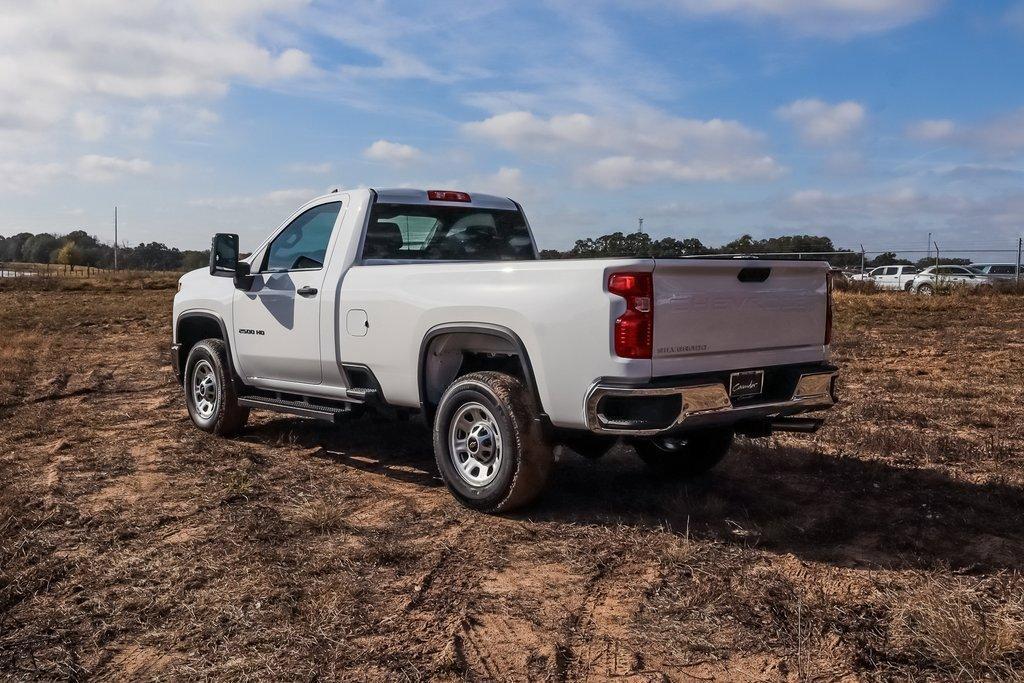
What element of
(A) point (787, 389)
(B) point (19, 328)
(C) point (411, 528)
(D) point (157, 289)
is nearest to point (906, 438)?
(A) point (787, 389)

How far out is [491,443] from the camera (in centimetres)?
513

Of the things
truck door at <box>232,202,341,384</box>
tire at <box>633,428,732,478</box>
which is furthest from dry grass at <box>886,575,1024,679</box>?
truck door at <box>232,202,341,384</box>

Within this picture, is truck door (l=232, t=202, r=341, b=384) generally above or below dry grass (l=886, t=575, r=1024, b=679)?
above

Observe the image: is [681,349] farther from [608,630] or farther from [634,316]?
[608,630]

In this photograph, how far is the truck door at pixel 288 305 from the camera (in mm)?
6367

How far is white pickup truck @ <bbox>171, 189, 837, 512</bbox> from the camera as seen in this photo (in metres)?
4.49

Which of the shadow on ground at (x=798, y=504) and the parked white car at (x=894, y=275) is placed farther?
the parked white car at (x=894, y=275)

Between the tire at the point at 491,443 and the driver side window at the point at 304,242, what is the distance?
70.3 inches

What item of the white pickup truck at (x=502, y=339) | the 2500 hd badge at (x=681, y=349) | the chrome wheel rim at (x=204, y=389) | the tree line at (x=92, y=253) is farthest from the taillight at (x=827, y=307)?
the tree line at (x=92, y=253)

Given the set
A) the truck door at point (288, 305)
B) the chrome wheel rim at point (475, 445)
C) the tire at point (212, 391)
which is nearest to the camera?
the chrome wheel rim at point (475, 445)

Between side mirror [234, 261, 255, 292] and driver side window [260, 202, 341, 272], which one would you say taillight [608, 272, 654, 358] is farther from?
side mirror [234, 261, 255, 292]

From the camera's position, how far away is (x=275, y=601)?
3.86 m

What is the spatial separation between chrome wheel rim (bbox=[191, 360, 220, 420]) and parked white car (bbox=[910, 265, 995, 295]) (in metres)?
21.4

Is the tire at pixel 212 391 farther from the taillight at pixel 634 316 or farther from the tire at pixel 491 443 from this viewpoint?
the taillight at pixel 634 316
